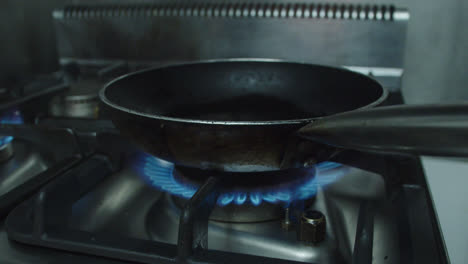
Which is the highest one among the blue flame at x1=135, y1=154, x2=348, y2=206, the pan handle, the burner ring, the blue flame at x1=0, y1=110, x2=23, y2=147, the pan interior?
the pan handle

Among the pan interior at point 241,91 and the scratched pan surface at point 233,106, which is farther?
the pan interior at point 241,91

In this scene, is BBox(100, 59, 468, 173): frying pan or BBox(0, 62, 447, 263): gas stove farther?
BBox(0, 62, 447, 263): gas stove

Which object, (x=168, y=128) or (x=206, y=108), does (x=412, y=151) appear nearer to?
(x=168, y=128)

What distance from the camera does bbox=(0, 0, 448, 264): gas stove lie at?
36 centimetres

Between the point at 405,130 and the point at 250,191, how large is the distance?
206 millimetres

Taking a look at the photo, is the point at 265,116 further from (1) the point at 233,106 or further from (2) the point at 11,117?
(2) the point at 11,117

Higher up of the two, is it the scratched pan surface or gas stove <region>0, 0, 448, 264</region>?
the scratched pan surface

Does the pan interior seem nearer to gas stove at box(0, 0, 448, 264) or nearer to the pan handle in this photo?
gas stove at box(0, 0, 448, 264)

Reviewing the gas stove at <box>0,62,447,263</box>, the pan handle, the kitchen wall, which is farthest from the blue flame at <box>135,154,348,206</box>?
the kitchen wall

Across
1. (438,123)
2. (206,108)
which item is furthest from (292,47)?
(438,123)

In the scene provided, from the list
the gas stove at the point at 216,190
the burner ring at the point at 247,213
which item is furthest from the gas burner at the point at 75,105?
the burner ring at the point at 247,213

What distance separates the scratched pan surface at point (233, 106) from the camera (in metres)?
Result: 0.33

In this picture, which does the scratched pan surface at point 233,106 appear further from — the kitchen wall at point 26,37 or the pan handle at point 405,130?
the kitchen wall at point 26,37

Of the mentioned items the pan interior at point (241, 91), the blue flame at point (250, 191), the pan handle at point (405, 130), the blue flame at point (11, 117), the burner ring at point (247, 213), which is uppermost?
the pan handle at point (405, 130)
